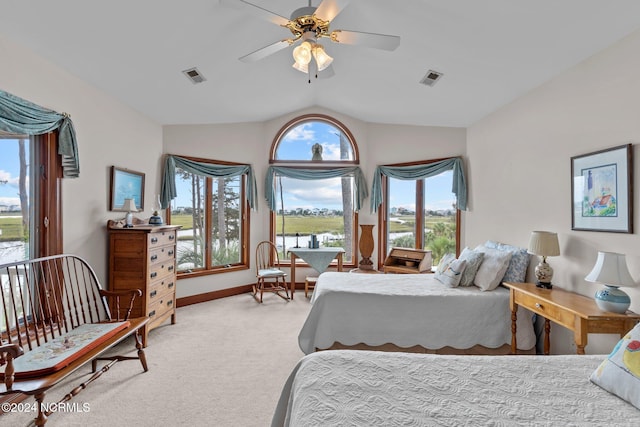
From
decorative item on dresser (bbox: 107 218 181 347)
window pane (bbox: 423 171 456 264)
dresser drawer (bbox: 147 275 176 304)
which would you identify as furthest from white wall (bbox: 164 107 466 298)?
decorative item on dresser (bbox: 107 218 181 347)

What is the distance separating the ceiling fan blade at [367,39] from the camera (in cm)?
229

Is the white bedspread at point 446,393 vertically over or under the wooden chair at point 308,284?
over

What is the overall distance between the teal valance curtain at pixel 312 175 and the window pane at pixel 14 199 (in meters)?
3.04

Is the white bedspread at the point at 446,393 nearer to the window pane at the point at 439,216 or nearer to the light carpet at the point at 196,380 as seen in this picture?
the light carpet at the point at 196,380

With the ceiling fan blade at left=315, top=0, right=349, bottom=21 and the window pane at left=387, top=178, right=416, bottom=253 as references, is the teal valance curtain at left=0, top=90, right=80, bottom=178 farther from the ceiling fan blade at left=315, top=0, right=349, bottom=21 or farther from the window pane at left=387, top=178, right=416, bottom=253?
the window pane at left=387, top=178, right=416, bottom=253

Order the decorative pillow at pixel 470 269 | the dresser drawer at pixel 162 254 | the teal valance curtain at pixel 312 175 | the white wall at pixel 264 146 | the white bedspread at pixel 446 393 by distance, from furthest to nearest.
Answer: the teal valance curtain at pixel 312 175 < the white wall at pixel 264 146 < the dresser drawer at pixel 162 254 < the decorative pillow at pixel 470 269 < the white bedspread at pixel 446 393

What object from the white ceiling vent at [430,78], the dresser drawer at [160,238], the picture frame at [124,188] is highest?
the white ceiling vent at [430,78]

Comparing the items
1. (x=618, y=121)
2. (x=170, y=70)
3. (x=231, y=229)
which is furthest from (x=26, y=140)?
(x=618, y=121)

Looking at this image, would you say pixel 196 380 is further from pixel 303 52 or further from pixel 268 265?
pixel 268 265

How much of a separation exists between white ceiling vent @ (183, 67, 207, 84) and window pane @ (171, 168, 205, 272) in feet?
5.22

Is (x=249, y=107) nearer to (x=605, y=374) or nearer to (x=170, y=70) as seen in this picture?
(x=170, y=70)

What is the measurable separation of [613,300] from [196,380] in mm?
2953

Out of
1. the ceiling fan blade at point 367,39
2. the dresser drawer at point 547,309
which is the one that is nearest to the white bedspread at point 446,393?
the dresser drawer at point 547,309

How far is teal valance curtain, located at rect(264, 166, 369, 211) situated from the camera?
5.23m
